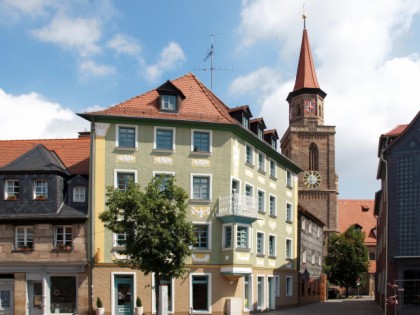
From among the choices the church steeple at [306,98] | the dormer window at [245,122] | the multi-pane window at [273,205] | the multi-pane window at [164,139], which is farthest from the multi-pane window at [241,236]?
the church steeple at [306,98]

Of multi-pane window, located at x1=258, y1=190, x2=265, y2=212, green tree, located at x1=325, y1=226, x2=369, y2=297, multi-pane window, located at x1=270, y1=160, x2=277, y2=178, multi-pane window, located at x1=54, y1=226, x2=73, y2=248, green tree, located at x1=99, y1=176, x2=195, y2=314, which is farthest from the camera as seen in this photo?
green tree, located at x1=325, y1=226, x2=369, y2=297

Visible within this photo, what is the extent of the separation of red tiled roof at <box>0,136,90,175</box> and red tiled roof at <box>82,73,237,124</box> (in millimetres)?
3934

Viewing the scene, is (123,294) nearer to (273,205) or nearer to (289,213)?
(273,205)

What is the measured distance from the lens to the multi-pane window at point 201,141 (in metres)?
36.7

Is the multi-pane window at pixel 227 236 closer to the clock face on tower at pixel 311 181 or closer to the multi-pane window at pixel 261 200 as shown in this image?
the multi-pane window at pixel 261 200

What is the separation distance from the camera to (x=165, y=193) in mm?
29500

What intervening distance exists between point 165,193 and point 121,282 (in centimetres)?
801

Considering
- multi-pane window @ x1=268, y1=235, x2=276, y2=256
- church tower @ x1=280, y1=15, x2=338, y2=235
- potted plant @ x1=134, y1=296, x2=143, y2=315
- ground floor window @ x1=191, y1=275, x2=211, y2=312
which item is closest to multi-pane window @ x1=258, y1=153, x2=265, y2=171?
multi-pane window @ x1=268, y1=235, x2=276, y2=256

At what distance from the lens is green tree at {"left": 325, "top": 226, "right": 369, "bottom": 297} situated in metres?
67.6

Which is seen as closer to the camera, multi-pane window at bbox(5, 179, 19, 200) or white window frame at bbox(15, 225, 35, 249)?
white window frame at bbox(15, 225, 35, 249)

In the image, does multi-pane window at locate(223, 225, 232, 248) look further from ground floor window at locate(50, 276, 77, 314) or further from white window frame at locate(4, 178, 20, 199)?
white window frame at locate(4, 178, 20, 199)

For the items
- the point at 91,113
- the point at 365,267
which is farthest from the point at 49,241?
the point at 365,267

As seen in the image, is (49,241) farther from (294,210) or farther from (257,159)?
(294,210)

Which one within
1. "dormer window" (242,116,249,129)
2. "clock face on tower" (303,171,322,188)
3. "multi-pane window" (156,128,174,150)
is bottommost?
"clock face on tower" (303,171,322,188)
